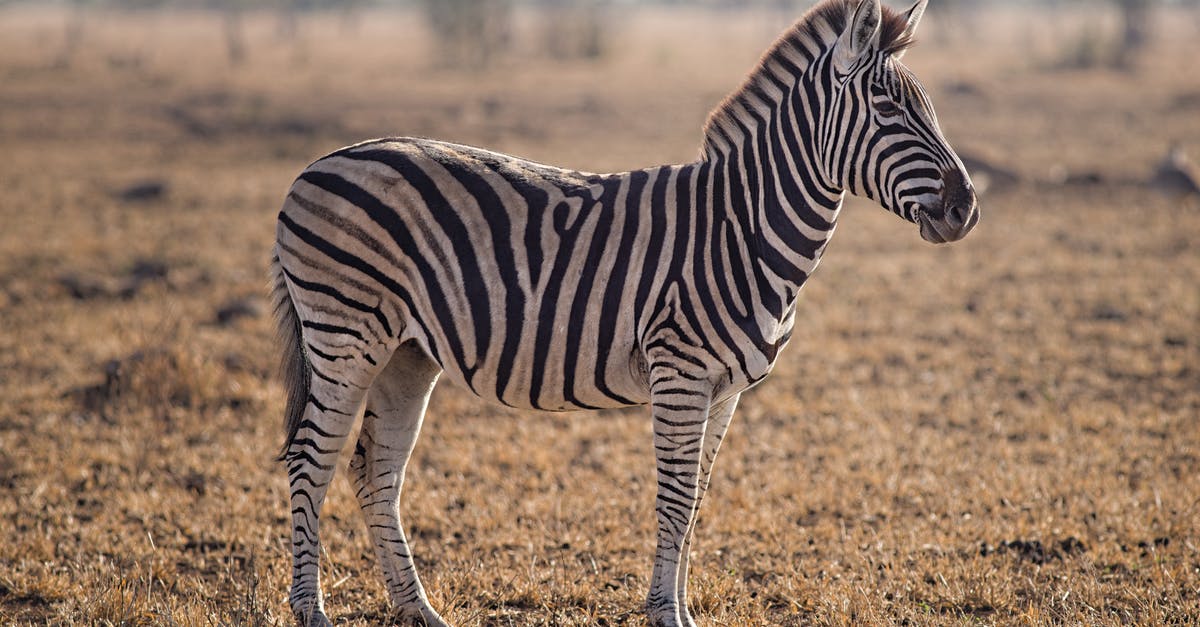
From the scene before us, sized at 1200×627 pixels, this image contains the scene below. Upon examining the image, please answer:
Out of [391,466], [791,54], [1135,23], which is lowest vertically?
[391,466]

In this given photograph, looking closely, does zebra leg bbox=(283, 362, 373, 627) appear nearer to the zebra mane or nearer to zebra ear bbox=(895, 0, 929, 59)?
the zebra mane

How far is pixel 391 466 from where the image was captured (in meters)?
4.36

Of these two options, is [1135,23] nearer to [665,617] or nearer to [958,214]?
[958,214]

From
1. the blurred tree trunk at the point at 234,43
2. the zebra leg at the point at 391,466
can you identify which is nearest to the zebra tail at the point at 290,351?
the zebra leg at the point at 391,466

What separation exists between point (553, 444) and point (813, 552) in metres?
2.25

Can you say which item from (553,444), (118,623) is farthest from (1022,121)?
(118,623)

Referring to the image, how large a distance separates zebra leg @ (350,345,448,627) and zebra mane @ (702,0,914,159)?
66.3 inches

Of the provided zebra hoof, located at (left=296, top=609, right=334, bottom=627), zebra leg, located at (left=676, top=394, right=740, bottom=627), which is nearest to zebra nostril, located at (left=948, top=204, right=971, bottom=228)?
zebra leg, located at (left=676, top=394, right=740, bottom=627)

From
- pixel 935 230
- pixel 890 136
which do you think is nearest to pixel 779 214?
pixel 890 136

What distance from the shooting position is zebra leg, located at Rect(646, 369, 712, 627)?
3.81m

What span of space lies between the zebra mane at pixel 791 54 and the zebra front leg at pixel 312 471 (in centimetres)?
193

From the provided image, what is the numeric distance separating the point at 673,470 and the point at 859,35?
1.85m

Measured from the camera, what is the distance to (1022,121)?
21.9 meters

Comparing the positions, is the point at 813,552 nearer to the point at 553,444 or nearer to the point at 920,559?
the point at 920,559
